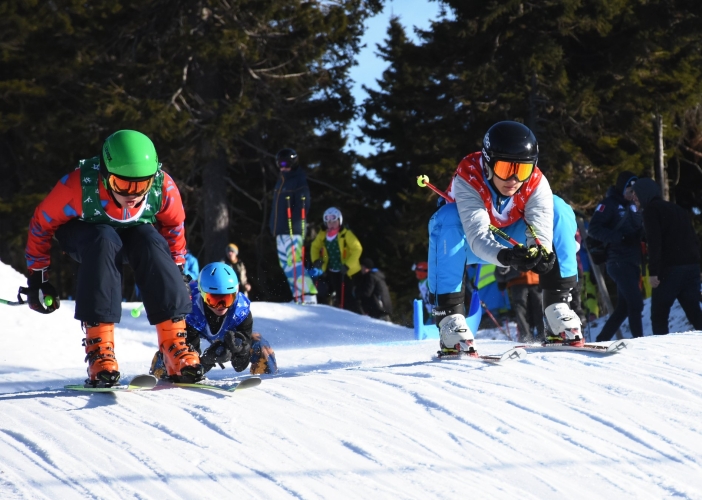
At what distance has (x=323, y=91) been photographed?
62.7 ft

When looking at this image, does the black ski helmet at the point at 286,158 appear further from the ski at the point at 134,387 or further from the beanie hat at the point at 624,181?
the ski at the point at 134,387

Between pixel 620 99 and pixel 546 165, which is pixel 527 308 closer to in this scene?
pixel 546 165

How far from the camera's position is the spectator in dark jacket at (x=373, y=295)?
1338cm

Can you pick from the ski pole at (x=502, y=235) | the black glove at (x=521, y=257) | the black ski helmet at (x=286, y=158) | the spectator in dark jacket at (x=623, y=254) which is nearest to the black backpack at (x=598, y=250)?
the spectator in dark jacket at (x=623, y=254)

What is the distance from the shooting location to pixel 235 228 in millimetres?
20250

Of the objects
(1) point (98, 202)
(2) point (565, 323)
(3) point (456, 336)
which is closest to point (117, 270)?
(1) point (98, 202)

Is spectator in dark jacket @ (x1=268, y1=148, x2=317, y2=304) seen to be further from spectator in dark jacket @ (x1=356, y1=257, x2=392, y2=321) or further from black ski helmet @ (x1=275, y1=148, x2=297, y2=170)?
spectator in dark jacket @ (x1=356, y1=257, x2=392, y2=321)

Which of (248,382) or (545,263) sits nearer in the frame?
(248,382)

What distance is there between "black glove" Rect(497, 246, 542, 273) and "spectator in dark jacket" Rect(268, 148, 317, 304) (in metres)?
7.61

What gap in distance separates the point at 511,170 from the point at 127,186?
7.27 ft

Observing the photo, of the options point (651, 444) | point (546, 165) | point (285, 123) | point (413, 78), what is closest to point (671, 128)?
point (546, 165)

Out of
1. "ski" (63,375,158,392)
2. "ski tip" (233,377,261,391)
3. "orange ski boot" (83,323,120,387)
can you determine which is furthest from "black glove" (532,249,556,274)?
"orange ski boot" (83,323,120,387)

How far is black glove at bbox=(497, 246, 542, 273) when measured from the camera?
4852mm

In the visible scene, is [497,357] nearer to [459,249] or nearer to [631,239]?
[459,249]
